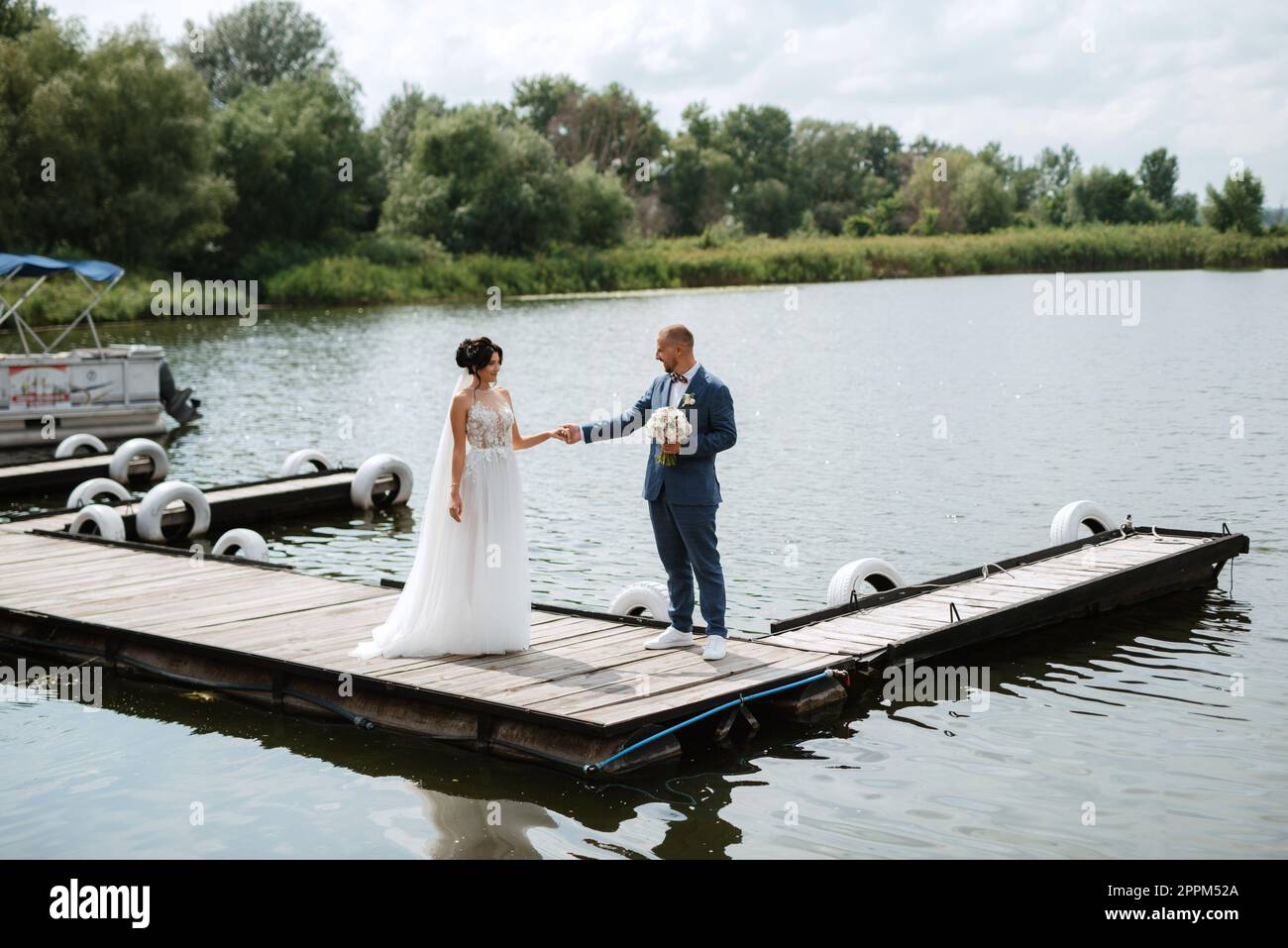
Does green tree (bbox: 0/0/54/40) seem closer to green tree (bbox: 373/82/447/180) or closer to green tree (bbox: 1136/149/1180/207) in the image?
green tree (bbox: 373/82/447/180)

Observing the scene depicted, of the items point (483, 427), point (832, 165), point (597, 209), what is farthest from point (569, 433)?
point (832, 165)

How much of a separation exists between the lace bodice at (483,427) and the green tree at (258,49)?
336 ft

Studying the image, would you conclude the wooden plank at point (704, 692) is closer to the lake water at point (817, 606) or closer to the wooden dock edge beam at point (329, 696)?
the wooden dock edge beam at point (329, 696)

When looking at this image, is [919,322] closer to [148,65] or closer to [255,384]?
[255,384]

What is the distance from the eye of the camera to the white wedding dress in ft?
32.7

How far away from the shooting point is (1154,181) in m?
132

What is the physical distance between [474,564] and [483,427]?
0.96 meters

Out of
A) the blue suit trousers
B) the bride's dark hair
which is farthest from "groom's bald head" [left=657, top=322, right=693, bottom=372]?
the bride's dark hair

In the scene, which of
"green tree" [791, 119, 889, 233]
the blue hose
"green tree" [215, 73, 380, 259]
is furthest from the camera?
"green tree" [791, 119, 889, 233]

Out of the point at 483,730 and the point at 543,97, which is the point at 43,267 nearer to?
the point at 483,730

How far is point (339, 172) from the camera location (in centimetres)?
7319

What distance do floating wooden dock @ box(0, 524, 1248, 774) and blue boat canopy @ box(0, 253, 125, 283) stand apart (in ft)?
37.2
